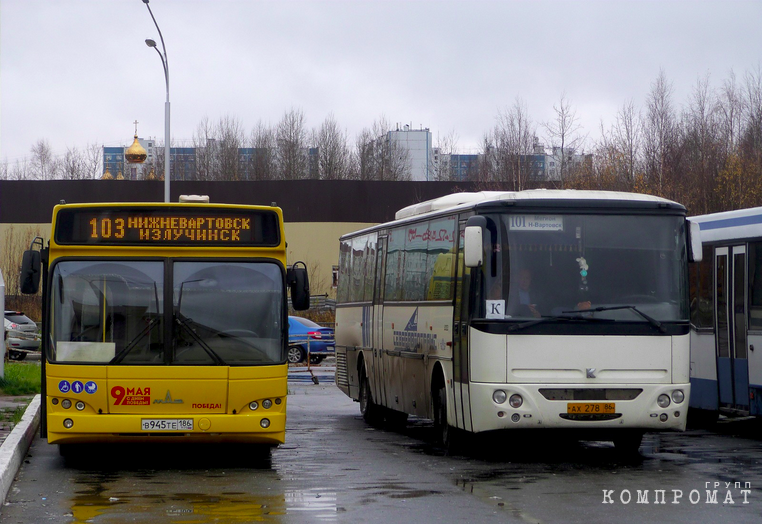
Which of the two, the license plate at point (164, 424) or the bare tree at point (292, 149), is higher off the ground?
the bare tree at point (292, 149)

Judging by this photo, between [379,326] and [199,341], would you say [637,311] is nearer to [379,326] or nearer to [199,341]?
[199,341]

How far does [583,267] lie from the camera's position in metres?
11.5

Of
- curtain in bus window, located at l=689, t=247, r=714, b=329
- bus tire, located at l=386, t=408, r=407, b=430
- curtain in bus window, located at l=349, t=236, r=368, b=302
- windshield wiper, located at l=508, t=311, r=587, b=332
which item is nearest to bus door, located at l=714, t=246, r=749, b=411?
curtain in bus window, located at l=689, t=247, r=714, b=329

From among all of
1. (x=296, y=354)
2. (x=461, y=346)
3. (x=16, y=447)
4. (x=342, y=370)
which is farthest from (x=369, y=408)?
(x=296, y=354)

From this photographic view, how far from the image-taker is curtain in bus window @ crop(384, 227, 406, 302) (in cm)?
1496

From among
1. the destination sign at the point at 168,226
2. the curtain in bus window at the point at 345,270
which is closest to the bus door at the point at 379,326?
the curtain in bus window at the point at 345,270

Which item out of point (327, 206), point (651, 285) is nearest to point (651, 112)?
point (327, 206)

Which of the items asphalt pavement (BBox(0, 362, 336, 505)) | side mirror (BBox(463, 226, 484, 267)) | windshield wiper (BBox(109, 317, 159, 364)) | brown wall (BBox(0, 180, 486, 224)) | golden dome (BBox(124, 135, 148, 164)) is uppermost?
golden dome (BBox(124, 135, 148, 164))

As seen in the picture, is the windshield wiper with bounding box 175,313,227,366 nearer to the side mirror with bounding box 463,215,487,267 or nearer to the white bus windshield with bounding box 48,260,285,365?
the white bus windshield with bounding box 48,260,285,365

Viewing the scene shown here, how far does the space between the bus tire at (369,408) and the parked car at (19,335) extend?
20.6m

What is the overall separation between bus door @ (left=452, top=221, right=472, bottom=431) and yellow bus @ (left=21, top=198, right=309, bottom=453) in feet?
6.37

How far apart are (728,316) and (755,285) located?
72 cm

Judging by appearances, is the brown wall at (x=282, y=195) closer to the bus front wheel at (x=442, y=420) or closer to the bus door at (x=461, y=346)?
the bus front wheel at (x=442, y=420)

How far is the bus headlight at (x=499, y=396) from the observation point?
11.1m
